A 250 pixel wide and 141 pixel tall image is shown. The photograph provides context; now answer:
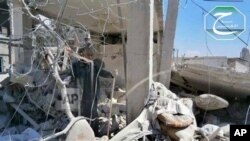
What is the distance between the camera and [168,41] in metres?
7.62

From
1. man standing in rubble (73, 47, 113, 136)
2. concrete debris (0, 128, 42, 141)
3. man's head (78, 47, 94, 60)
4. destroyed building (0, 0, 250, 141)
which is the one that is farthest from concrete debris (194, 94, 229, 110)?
concrete debris (0, 128, 42, 141)

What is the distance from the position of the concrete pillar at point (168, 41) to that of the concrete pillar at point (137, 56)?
1696 millimetres

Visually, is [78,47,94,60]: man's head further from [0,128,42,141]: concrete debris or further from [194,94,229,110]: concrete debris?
[194,94,229,110]: concrete debris

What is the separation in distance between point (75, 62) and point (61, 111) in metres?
0.96

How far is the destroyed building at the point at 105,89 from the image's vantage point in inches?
217

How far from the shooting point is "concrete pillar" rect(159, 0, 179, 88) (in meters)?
7.60

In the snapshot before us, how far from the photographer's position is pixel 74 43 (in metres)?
6.41

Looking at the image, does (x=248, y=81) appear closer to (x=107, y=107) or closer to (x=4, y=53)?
(x=107, y=107)

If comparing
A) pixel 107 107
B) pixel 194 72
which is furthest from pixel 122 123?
pixel 194 72

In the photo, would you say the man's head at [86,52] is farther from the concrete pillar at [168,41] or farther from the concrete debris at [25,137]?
the concrete debris at [25,137]

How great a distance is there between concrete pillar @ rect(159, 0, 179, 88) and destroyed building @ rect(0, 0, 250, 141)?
0.02 metres

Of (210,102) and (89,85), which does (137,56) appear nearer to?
(89,85)

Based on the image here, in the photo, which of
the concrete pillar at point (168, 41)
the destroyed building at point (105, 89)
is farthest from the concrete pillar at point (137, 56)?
the concrete pillar at point (168, 41)

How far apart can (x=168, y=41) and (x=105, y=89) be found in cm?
174
